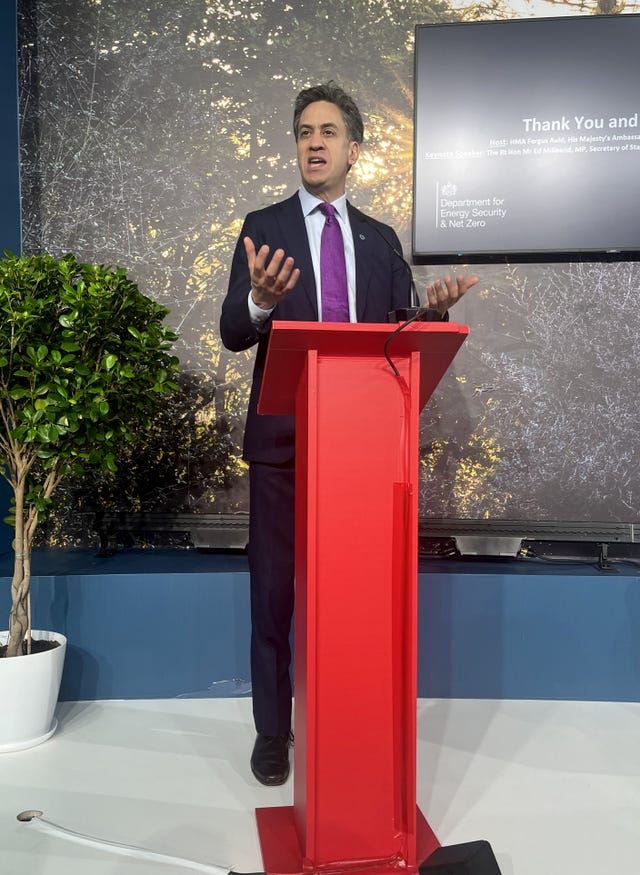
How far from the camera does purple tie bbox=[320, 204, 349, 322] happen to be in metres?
1.97

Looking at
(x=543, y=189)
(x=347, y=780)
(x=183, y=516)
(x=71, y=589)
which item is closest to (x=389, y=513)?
(x=347, y=780)

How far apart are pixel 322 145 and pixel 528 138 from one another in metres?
1.27

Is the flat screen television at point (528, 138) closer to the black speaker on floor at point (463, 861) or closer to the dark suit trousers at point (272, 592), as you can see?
the dark suit trousers at point (272, 592)

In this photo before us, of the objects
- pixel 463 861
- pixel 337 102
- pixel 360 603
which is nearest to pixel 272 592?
pixel 360 603

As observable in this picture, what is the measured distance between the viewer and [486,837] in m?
1.70

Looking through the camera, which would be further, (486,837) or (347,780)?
(486,837)

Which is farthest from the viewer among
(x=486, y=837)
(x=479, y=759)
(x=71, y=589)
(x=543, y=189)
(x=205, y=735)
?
(x=543, y=189)

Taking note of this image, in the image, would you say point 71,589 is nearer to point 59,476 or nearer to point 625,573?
point 59,476

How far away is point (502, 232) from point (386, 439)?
1.83 m

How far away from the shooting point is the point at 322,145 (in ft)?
6.63

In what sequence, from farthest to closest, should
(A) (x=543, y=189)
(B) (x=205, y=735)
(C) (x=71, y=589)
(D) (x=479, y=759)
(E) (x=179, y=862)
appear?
(A) (x=543, y=189) < (C) (x=71, y=589) < (B) (x=205, y=735) < (D) (x=479, y=759) < (E) (x=179, y=862)

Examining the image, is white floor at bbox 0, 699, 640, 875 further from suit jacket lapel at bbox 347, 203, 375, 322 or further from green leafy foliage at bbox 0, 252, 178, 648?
suit jacket lapel at bbox 347, 203, 375, 322

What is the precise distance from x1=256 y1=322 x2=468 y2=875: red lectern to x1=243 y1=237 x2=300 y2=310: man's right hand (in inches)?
6.0

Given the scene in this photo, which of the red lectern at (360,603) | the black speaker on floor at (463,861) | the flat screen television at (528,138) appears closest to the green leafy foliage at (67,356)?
the red lectern at (360,603)
